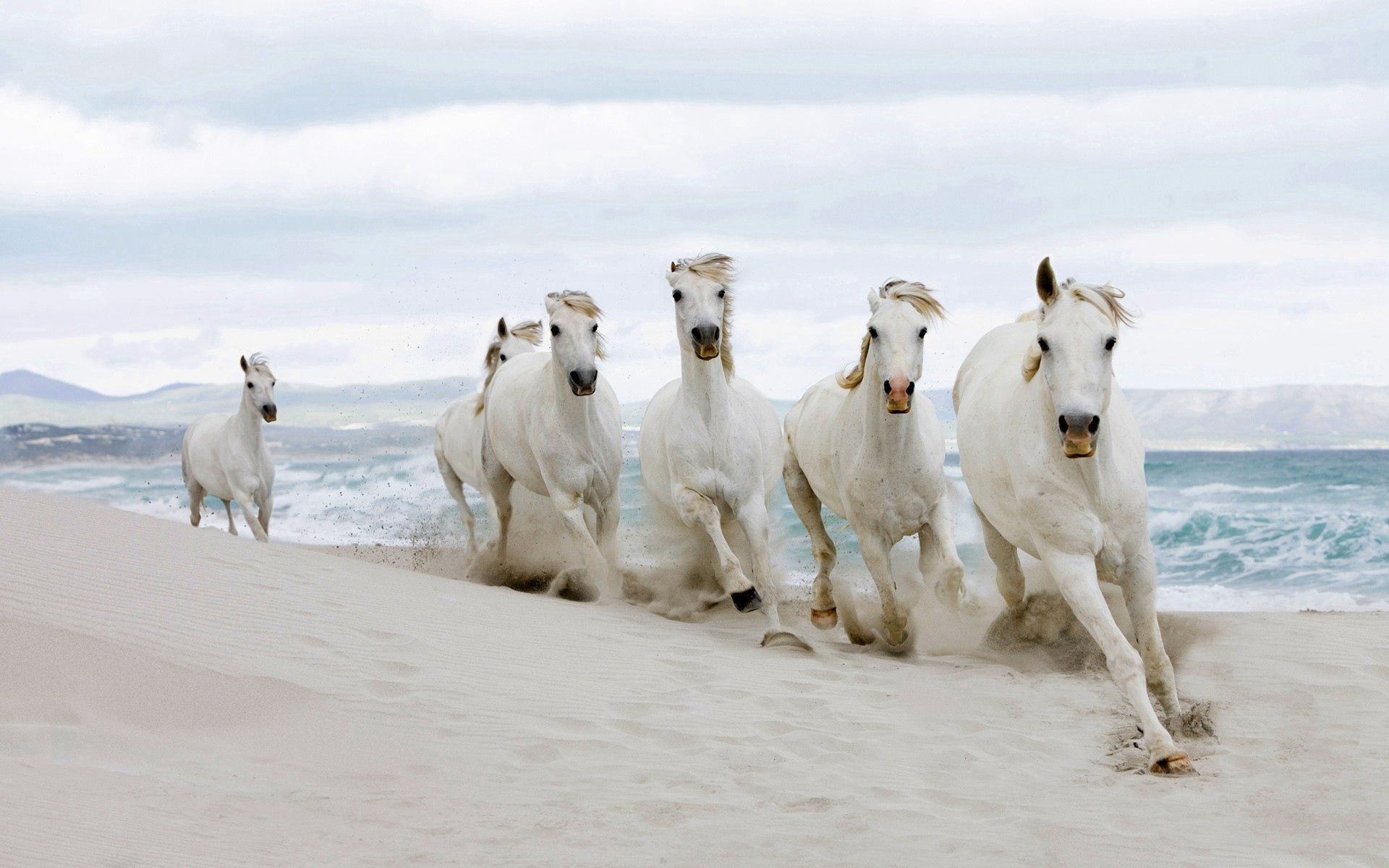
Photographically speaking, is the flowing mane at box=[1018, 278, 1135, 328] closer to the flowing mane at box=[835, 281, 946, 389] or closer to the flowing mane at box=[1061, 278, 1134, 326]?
the flowing mane at box=[1061, 278, 1134, 326]

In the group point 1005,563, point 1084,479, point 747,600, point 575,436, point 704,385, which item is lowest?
point 747,600

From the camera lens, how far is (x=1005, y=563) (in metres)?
7.77

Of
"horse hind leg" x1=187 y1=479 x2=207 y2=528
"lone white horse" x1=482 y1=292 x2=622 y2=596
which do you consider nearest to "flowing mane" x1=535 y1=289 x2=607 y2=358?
"lone white horse" x1=482 y1=292 x2=622 y2=596

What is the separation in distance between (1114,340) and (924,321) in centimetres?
158

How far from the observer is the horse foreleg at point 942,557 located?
7.36 meters

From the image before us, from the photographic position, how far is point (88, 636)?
606 cm

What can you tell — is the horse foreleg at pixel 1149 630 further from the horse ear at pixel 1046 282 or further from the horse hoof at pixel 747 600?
the horse hoof at pixel 747 600

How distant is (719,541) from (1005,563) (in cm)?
172

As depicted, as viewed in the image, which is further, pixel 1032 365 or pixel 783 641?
pixel 783 641

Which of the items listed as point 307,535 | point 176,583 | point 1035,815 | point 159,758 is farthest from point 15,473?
point 1035,815

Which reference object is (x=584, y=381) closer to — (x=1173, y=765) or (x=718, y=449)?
(x=718, y=449)

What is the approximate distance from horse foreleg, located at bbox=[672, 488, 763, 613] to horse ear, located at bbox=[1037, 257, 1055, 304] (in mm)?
2895

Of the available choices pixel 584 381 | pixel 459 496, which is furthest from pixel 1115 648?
pixel 459 496

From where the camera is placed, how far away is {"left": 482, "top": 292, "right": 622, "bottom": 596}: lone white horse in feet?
29.9
